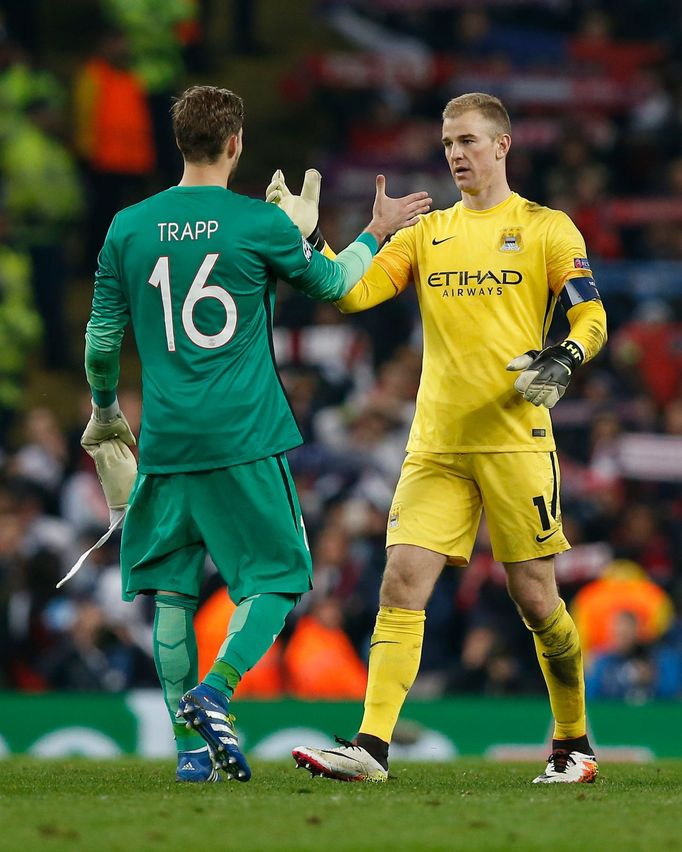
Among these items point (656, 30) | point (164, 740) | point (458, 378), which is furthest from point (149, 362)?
point (656, 30)

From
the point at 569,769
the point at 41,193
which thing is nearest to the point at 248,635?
the point at 569,769

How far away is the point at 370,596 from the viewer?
12539mm

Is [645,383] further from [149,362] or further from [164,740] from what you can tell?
[149,362]

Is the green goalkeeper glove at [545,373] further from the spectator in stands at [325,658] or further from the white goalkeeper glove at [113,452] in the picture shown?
the spectator in stands at [325,658]

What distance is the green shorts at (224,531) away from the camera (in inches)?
254

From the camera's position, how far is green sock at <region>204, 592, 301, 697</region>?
20.7 ft

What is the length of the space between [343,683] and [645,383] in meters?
4.65

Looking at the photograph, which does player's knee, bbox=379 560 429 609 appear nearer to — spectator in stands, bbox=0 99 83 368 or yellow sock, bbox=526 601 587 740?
yellow sock, bbox=526 601 587 740

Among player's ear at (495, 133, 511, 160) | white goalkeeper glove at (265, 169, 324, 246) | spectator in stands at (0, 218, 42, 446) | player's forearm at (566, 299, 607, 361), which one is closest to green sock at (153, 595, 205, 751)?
white goalkeeper glove at (265, 169, 324, 246)

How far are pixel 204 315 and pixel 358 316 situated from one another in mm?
9650

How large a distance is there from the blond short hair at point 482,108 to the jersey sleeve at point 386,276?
517 mm

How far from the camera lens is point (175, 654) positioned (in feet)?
21.5

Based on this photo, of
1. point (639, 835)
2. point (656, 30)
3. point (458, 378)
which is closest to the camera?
point (639, 835)

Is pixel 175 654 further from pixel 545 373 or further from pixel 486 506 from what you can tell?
pixel 545 373
